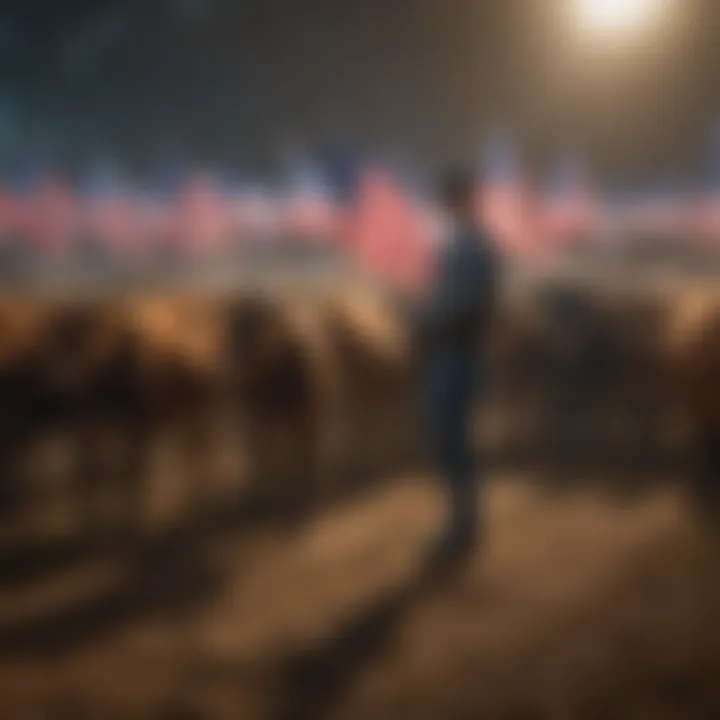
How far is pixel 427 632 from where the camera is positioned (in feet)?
3.51

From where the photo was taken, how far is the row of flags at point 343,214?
102cm

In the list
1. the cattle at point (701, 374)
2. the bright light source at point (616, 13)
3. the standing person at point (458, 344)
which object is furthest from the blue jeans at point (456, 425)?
the bright light source at point (616, 13)

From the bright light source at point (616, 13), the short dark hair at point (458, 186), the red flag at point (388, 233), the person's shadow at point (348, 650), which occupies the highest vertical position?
the bright light source at point (616, 13)

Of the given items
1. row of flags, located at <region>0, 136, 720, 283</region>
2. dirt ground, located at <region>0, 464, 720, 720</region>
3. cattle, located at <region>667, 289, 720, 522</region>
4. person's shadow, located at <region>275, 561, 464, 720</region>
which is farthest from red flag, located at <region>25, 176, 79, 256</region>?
cattle, located at <region>667, 289, 720, 522</region>

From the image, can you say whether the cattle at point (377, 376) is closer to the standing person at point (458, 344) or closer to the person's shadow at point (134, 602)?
the standing person at point (458, 344)

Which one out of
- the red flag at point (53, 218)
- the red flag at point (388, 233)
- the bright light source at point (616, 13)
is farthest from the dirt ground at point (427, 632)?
the bright light source at point (616, 13)

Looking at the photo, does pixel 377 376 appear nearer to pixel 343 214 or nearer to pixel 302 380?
pixel 302 380

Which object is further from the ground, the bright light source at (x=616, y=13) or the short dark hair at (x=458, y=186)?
the bright light source at (x=616, y=13)

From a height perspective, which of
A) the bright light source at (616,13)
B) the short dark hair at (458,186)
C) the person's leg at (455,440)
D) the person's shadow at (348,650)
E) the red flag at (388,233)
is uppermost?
the bright light source at (616,13)

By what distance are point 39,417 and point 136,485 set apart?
150 millimetres

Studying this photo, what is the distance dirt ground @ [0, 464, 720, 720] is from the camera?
106 cm

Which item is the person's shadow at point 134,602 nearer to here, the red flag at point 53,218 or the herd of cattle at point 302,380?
the herd of cattle at point 302,380

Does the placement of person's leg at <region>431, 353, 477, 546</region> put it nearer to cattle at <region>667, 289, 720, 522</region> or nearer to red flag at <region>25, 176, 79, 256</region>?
cattle at <region>667, 289, 720, 522</region>

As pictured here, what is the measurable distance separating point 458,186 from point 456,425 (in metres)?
0.29
